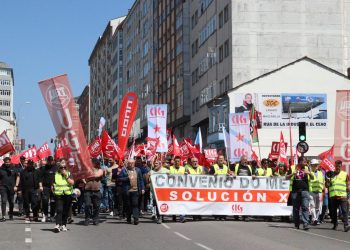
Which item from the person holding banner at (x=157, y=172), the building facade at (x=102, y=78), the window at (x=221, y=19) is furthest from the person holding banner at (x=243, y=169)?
the building facade at (x=102, y=78)

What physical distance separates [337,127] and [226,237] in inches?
308

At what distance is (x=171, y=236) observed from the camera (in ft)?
52.0

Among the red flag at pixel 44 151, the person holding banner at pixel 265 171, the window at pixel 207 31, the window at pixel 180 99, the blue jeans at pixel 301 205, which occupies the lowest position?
the blue jeans at pixel 301 205

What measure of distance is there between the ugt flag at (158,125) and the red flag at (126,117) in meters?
3.76

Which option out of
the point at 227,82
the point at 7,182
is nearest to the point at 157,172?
the point at 7,182

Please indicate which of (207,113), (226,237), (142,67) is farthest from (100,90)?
(226,237)

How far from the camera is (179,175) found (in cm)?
2089

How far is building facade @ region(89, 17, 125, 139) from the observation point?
123500mm

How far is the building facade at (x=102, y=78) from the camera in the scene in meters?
124

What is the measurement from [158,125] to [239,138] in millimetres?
3761

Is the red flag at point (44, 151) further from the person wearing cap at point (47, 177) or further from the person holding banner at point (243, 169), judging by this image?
the person holding banner at point (243, 169)

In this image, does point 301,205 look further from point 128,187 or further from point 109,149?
point 109,149

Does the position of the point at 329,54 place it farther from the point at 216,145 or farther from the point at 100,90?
the point at 100,90

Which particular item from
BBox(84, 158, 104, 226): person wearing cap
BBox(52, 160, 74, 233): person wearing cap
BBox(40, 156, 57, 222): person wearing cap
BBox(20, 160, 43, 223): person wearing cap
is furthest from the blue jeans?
BBox(20, 160, 43, 223): person wearing cap
